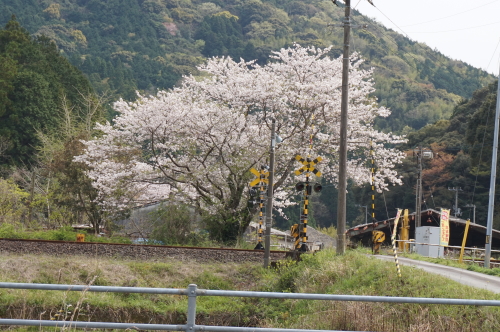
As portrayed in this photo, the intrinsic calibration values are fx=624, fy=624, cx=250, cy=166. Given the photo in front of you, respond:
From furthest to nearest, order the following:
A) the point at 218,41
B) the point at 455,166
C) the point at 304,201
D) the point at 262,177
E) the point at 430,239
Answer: the point at 218,41 → the point at 455,166 → the point at 430,239 → the point at 262,177 → the point at 304,201

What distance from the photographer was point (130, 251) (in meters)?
20.5

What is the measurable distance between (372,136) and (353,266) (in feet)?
42.0

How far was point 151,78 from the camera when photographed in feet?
360

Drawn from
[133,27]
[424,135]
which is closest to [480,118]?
[424,135]

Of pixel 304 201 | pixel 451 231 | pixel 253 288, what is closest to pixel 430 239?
pixel 451 231

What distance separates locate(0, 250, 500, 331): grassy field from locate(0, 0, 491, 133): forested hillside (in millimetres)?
75510

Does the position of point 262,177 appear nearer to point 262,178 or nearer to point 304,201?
point 262,178

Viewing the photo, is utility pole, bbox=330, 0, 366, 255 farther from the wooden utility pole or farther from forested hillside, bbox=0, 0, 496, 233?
forested hillside, bbox=0, 0, 496, 233

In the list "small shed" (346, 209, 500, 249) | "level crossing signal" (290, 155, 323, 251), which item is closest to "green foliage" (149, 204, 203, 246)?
"level crossing signal" (290, 155, 323, 251)

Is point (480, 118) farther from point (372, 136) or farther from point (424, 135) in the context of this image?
point (372, 136)

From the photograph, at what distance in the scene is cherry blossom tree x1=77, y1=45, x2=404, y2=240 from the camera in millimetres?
26109

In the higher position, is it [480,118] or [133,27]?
[133,27]

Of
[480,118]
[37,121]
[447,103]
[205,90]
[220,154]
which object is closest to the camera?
[220,154]

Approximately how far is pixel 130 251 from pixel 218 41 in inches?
4969
